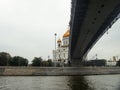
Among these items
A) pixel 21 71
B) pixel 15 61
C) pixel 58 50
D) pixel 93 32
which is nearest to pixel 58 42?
pixel 58 50

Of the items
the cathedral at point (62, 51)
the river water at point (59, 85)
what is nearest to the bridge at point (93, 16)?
the river water at point (59, 85)

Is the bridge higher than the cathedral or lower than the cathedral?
lower

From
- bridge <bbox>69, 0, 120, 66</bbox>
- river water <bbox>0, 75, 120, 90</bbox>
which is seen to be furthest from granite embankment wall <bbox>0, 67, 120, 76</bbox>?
river water <bbox>0, 75, 120, 90</bbox>

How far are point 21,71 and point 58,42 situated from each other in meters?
65.8

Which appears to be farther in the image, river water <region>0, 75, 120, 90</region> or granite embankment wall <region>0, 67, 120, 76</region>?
granite embankment wall <region>0, 67, 120, 76</region>

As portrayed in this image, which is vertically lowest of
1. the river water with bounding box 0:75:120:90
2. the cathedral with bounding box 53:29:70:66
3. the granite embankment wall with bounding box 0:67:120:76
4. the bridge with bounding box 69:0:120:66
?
the river water with bounding box 0:75:120:90

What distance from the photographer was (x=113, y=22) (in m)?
32.5

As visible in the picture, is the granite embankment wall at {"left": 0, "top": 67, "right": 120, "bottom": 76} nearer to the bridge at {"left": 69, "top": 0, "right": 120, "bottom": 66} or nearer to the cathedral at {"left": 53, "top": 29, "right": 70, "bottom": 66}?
the bridge at {"left": 69, "top": 0, "right": 120, "bottom": 66}

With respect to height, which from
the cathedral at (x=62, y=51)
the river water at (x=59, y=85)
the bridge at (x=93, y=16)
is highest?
the cathedral at (x=62, y=51)

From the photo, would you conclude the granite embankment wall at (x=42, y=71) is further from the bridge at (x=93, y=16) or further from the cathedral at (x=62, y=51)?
the cathedral at (x=62, y=51)

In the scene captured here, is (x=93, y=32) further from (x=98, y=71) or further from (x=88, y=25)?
(x=98, y=71)

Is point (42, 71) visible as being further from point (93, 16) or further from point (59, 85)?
point (93, 16)

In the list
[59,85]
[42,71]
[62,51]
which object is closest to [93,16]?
[59,85]

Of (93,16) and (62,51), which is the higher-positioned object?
(62,51)
